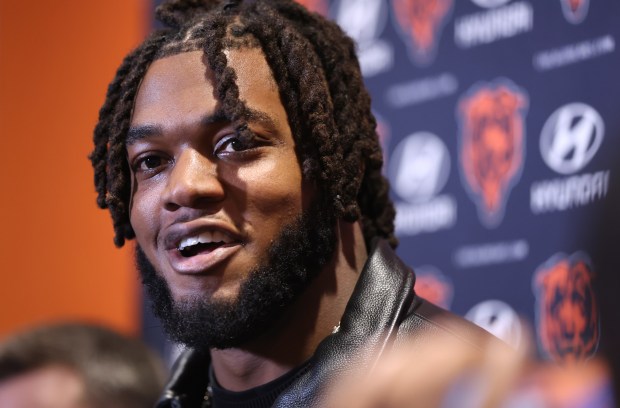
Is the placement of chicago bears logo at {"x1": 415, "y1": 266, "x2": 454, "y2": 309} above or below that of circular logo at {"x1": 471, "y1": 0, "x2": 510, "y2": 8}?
below

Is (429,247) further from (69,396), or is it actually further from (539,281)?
(69,396)

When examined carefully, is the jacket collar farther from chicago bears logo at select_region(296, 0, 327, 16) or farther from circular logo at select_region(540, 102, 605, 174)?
chicago bears logo at select_region(296, 0, 327, 16)

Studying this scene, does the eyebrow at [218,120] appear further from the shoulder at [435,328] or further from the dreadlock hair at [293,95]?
the shoulder at [435,328]

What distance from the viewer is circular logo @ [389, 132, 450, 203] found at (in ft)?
7.35

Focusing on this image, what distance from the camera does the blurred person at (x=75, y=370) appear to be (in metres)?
2.14

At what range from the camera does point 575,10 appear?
195 cm

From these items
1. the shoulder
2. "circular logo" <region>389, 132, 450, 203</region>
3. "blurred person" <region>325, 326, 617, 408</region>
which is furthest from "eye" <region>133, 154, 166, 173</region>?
"circular logo" <region>389, 132, 450, 203</region>

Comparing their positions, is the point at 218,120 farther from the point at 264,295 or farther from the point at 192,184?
the point at 264,295

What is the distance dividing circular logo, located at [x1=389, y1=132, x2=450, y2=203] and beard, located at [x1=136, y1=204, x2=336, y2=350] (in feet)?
2.44

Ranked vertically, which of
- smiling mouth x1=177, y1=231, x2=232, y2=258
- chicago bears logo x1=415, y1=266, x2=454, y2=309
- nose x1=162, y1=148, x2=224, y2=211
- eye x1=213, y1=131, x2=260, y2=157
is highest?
eye x1=213, y1=131, x2=260, y2=157

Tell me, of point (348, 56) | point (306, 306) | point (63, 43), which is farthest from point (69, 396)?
point (63, 43)

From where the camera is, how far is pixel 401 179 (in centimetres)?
234

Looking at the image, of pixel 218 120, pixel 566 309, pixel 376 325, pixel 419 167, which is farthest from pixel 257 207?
pixel 419 167

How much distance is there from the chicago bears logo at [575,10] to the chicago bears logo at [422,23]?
1.06 ft
